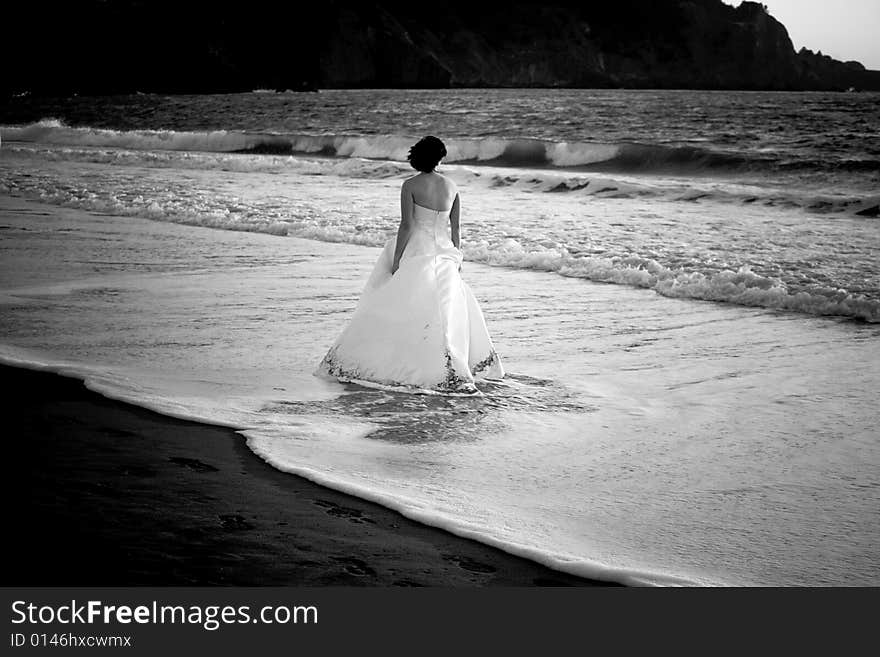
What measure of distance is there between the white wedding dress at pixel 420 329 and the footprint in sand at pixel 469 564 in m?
2.33

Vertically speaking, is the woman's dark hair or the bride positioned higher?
the woman's dark hair

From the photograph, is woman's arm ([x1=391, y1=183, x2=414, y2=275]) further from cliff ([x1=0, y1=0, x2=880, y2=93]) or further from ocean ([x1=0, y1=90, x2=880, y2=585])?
cliff ([x1=0, y1=0, x2=880, y2=93])

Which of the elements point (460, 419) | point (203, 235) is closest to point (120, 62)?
point (203, 235)

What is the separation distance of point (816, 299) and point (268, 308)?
4.92 metres

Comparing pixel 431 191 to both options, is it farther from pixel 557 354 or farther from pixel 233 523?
pixel 233 523

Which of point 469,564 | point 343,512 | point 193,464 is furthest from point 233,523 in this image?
point 469,564

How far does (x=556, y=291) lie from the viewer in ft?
31.3

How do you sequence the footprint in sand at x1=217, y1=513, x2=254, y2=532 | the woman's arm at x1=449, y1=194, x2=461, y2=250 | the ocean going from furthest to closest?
1. the woman's arm at x1=449, y1=194, x2=461, y2=250
2. the ocean
3. the footprint in sand at x1=217, y1=513, x2=254, y2=532

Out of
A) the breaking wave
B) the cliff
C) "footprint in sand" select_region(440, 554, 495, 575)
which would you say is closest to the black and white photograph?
"footprint in sand" select_region(440, 554, 495, 575)

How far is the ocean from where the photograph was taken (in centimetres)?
405

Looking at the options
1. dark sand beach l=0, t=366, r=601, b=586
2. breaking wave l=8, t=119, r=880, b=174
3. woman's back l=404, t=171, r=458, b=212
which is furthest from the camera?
breaking wave l=8, t=119, r=880, b=174

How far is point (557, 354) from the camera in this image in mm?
6980

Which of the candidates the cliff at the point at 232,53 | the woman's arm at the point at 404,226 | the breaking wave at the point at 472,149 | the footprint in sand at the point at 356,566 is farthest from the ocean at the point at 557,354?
the cliff at the point at 232,53

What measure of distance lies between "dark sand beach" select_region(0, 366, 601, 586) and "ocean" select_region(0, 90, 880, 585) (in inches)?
7.1
